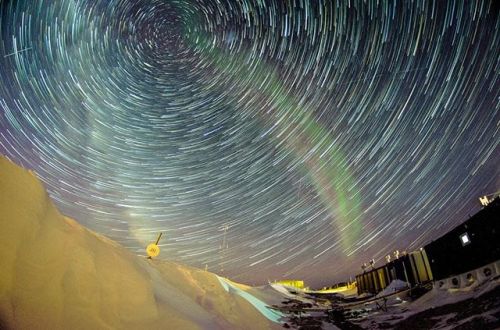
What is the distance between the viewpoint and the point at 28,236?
6059 mm

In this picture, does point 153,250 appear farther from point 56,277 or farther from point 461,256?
point 461,256

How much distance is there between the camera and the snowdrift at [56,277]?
5.45 m

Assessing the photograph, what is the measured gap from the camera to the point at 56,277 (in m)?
6.29

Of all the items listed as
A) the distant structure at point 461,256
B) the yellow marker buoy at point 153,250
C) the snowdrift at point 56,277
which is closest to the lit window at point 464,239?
the distant structure at point 461,256

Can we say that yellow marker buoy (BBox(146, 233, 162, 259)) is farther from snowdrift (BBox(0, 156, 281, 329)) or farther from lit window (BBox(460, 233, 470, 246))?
lit window (BBox(460, 233, 470, 246))

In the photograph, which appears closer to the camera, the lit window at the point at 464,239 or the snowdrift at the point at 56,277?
the snowdrift at the point at 56,277

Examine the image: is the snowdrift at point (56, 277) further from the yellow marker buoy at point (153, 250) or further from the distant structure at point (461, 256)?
the distant structure at point (461, 256)

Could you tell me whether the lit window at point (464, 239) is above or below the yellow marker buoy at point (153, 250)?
above

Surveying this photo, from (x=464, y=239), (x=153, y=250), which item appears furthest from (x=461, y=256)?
(x=153, y=250)

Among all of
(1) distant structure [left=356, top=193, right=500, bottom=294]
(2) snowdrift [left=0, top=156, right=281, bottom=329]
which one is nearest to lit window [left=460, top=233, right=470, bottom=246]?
(1) distant structure [left=356, top=193, right=500, bottom=294]

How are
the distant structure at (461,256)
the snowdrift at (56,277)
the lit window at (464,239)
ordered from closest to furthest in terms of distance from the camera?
1. the snowdrift at (56,277)
2. the distant structure at (461,256)
3. the lit window at (464,239)

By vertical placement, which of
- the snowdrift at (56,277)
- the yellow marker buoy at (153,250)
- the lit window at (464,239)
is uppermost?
the lit window at (464,239)

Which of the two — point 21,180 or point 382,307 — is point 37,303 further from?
point 382,307

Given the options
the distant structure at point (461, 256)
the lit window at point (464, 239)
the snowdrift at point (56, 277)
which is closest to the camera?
the snowdrift at point (56, 277)
